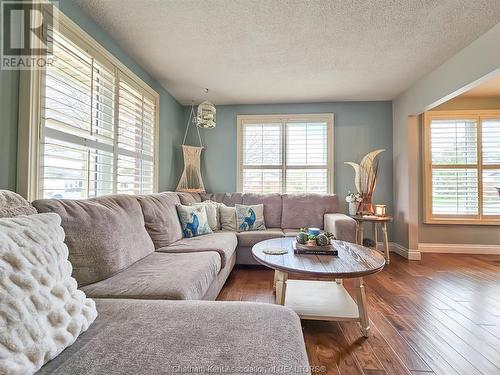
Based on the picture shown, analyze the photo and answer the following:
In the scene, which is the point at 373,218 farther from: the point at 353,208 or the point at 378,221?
the point at 353,208

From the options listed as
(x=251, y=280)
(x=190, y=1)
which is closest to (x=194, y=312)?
(x=251, y=280)

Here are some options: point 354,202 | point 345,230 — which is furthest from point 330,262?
point 354,202


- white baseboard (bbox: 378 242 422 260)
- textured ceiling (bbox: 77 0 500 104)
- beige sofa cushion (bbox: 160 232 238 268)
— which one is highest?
textured ceiling (bbox: 77 0 500 104)

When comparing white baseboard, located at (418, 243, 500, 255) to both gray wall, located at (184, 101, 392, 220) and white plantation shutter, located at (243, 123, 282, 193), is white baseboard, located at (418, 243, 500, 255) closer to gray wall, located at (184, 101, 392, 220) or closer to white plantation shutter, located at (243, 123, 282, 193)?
gray wall, located at (184, 101, 392, 220)

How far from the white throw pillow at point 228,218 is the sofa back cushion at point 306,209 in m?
0.73

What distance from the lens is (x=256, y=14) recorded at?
2.00 meters

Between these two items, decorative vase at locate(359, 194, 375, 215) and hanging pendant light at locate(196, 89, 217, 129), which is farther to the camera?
decorative vase at locate(359, 194, 375, 215)

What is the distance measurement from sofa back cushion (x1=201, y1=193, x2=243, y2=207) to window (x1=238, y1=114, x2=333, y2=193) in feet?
1.27

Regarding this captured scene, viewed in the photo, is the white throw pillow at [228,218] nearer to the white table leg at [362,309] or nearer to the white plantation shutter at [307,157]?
the white plantation shutter at [307,157]

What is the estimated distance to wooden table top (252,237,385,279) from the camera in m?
1.50

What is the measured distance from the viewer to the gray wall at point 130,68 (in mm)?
1479

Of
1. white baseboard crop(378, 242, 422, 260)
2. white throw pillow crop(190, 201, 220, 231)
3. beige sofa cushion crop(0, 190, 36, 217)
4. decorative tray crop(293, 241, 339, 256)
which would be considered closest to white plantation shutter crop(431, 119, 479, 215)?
white baseboard crop(378, 242, 422, 260)

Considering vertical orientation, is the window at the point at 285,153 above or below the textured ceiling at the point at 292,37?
below

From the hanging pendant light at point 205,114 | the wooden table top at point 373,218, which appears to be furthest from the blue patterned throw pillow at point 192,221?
the wooden table top at point 373,218
